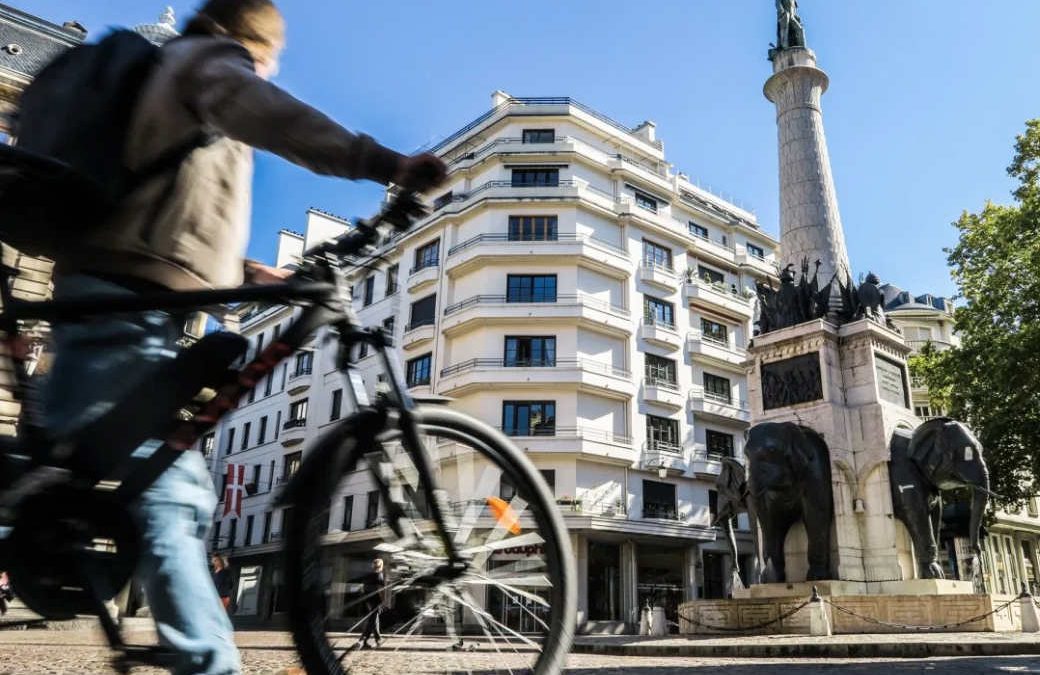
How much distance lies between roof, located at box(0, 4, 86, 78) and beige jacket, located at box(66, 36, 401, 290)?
969 inches

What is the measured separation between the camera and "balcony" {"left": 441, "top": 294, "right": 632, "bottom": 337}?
1340 inches

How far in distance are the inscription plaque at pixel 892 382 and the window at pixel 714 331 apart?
2535cm

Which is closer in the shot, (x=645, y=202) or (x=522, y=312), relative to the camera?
(x=522, y=312)

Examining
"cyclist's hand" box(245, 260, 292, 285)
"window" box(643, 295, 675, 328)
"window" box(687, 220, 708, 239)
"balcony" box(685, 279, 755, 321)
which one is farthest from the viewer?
"window" box(687, 220, 708, 239)

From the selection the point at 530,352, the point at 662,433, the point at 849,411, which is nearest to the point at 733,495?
the point at 849,411

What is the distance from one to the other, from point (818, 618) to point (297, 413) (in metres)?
35.6

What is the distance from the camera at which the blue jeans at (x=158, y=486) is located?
184 centimetres

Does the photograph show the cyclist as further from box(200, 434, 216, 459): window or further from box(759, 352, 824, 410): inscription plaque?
box(759, 352, 824, 410): inscription plaque

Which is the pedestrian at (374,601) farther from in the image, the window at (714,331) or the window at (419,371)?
the window at (714,331)

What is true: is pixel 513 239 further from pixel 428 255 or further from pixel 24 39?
pixel 24 39

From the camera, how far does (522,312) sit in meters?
34.2

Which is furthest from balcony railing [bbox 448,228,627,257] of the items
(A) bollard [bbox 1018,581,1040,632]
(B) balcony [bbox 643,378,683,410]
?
(A) bollard [bbox 1018,581,1040,632]

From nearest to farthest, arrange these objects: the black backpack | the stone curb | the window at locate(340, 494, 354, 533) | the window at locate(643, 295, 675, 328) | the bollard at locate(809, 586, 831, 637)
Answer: the black backpack → the window at locate(340, 494, 354, 533) → the stone curb → the bollard at locate(809, 586, 831, 637) → the window at locate(643, 295, 675, 328)

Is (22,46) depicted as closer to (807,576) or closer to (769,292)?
(769,292)
